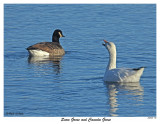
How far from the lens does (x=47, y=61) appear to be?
20828 millimetres

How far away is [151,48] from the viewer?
22062 mm

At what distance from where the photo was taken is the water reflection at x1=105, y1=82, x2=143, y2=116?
13463 mm

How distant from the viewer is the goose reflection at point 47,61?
19609 millimetres

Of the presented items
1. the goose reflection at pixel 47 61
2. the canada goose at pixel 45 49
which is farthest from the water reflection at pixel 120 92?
the canada goose at pixel 45 49

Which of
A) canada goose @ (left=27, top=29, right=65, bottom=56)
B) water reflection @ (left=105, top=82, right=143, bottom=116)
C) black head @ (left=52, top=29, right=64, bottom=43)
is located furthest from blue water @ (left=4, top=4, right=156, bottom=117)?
black head @ (left=52, top=29, right=64, bottom=43)

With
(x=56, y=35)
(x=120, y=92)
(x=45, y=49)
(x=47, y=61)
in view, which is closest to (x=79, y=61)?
(x=47, y=61)

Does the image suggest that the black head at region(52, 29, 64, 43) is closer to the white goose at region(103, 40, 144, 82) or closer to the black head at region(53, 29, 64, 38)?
the black head at region(53, 29, 64, 38)

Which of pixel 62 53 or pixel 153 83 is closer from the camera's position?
→ pixel 153 83

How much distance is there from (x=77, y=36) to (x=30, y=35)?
2.42 m

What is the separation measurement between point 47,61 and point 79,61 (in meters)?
1.51

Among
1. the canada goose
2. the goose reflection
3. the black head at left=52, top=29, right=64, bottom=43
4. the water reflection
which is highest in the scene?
the black head at left=52, top=29, right=64, bottom=43

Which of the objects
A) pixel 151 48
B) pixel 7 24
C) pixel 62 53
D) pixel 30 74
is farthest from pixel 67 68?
pixel 7 24

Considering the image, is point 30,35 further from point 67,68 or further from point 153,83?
point 153,83

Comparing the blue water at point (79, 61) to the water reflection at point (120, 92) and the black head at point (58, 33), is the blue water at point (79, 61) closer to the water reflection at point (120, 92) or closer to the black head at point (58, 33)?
the water reflection at point (120, 92)
